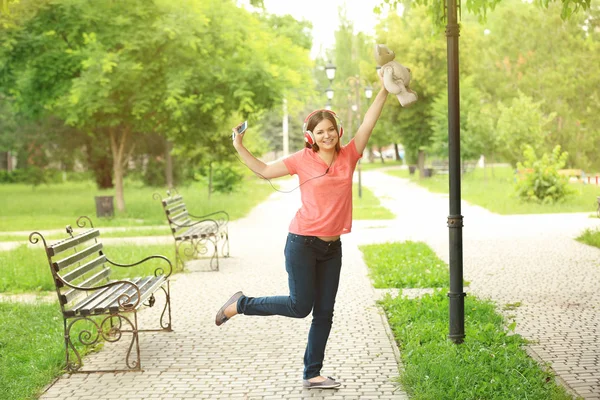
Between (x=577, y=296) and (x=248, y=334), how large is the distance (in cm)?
377

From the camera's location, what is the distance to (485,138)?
37906 millimetres

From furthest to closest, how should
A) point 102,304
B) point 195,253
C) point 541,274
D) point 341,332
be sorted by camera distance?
→ point 195,253
point 541,274
point 341,332
point 102,304

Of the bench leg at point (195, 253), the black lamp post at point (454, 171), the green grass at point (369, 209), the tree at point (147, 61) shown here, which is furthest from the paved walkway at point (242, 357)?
the green grass at point (369, 209)

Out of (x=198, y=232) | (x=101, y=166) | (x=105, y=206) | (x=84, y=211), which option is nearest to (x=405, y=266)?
(x=198, y=232)

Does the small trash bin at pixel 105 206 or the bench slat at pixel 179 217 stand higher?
the bench slat at pixel 179 217

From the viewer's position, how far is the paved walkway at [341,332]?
564 centimetres

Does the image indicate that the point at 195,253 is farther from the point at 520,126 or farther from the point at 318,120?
the point at 520,126

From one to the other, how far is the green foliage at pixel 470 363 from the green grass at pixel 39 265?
494 centimetres

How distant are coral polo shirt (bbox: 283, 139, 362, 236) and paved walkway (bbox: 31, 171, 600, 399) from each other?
43.4 inches

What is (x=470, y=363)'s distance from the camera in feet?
18.7

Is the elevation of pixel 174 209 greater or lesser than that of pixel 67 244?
lesser

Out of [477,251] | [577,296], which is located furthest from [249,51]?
[577,296]

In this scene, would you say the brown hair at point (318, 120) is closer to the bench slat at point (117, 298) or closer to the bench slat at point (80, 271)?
the bench slat at point (117, 298)

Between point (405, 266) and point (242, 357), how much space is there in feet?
15.4
